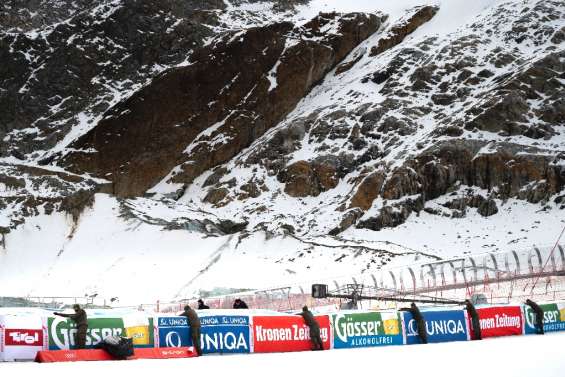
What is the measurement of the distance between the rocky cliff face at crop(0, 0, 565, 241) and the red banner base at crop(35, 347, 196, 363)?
133 ft

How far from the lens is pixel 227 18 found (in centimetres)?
11325

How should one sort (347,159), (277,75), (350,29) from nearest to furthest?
(347,159) → (277,75) → (350,29)

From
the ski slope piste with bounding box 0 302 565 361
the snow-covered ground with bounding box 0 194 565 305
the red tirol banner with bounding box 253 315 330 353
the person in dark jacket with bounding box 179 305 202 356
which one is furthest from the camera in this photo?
the snow-covered ground with bounding box 0 194 565 305

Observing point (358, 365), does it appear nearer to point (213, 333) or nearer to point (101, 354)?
point (213, 333)

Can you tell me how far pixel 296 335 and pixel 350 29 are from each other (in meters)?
86.3

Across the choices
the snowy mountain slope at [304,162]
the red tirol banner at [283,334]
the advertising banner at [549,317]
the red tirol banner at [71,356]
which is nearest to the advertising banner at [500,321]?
the advertising banner at [549,317]

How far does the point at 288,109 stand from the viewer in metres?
89.5

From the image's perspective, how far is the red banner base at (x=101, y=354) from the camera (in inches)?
590

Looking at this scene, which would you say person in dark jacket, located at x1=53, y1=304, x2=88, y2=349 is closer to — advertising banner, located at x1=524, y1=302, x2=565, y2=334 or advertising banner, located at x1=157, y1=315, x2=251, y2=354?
advertising banner, located at x1=157, y1=315, x2=251, y2=354

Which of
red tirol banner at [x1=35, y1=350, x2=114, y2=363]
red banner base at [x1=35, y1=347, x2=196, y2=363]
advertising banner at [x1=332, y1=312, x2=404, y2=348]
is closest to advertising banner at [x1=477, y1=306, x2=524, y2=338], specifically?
advertising banner at [x1=332, y1=312, x2=404, y2=348]

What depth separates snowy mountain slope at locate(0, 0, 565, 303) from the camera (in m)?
53.2

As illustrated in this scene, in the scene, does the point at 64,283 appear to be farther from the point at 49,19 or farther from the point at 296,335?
the point at 49,19

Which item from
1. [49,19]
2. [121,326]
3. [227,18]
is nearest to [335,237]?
[121,326]

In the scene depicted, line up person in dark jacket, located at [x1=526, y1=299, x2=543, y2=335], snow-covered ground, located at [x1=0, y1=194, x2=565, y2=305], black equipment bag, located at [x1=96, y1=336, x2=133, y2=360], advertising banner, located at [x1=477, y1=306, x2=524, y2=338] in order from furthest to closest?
1. snow-covered ground, located at [x1=0, y1=194, x2=565, y2=305]
2. person in dark jacket, located at [x1=526, y1=299, x2=543, y2=335]
3. advertising banner, located at [x1=477, y1=306, x2=524, y2=338]
4. black equipment bag, located at [x1=96, y1=336, x2=133, y2=360]
